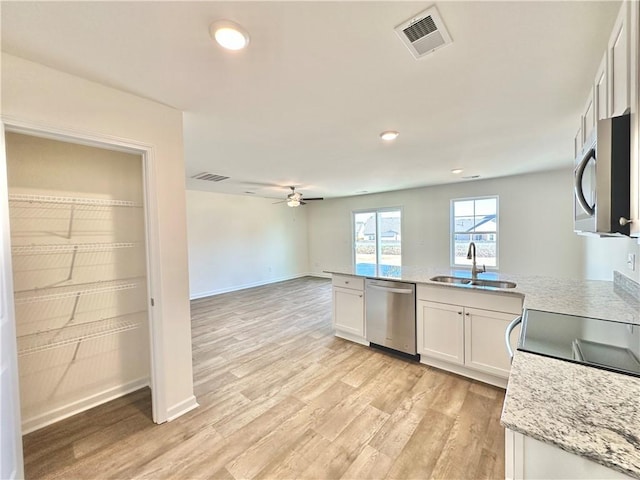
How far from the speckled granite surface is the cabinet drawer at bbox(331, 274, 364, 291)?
234 cm

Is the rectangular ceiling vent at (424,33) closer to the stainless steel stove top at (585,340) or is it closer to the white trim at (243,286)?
the stainless steel stove top at (585,340)

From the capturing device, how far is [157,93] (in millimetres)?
1835

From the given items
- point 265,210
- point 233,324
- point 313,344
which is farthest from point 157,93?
point 265,210

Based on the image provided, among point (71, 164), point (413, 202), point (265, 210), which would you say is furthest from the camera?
point (265, 210)

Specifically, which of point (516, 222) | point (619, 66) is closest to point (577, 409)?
point (619, 66)

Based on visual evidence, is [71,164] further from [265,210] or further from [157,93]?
[265,210]

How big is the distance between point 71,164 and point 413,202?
6006 millimetres

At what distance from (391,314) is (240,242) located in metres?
4.80

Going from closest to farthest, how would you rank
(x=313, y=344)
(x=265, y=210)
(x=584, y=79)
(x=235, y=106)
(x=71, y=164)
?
(x=584, y=79)
(x=235, y=106)
(x=71, y=164)
(x=313, y=344)
(x=265, y=210)

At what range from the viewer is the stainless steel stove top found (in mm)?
1068

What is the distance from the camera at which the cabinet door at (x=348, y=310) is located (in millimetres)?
3396

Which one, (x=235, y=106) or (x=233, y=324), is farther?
(x=233, y=324)

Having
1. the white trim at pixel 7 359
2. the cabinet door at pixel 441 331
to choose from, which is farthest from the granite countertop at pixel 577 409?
the white trim at pixel 7 359

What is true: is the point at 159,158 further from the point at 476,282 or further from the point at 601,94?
the point at 476,282
